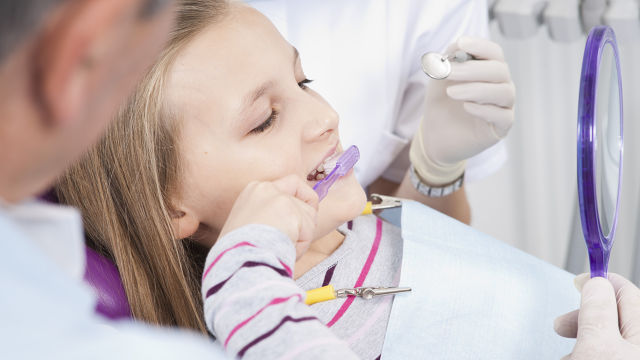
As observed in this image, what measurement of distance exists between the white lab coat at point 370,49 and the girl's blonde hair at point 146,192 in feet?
0.92

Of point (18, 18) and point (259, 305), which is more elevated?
point (18, 18)

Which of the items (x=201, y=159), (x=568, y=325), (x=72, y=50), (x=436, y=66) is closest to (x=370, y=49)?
(x=436, y=66)

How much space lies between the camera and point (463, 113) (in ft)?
4.03

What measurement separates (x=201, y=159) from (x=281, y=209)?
0.21 meters

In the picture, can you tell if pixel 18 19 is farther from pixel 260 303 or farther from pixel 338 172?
pixel 338 172

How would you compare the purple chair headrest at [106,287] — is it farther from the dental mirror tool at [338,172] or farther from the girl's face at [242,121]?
the dental mirror tool at [338,172]

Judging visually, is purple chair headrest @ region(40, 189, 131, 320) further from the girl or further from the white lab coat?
the white lab coat

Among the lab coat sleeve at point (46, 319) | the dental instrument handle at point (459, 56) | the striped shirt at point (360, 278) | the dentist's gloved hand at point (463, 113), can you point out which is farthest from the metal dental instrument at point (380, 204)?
the lab coat sleeve at point (46, 319)

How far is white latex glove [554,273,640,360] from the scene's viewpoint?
827 mm

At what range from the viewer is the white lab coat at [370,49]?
124 centimetres

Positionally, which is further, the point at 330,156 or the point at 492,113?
the point at 492,113

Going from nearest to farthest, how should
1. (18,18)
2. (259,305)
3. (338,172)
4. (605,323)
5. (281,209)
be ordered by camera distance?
(18,18) → (259,305) → (281,209) → (605,323) → (338,172)

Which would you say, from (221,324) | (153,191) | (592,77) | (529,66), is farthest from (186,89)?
(529,66)

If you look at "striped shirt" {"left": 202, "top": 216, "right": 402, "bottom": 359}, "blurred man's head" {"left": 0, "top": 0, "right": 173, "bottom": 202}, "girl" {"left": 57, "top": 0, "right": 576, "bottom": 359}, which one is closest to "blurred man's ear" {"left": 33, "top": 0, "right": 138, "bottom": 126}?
"blurred man's head" {"left": 0, "top": 0, "right": 173, "bottom": 202}
